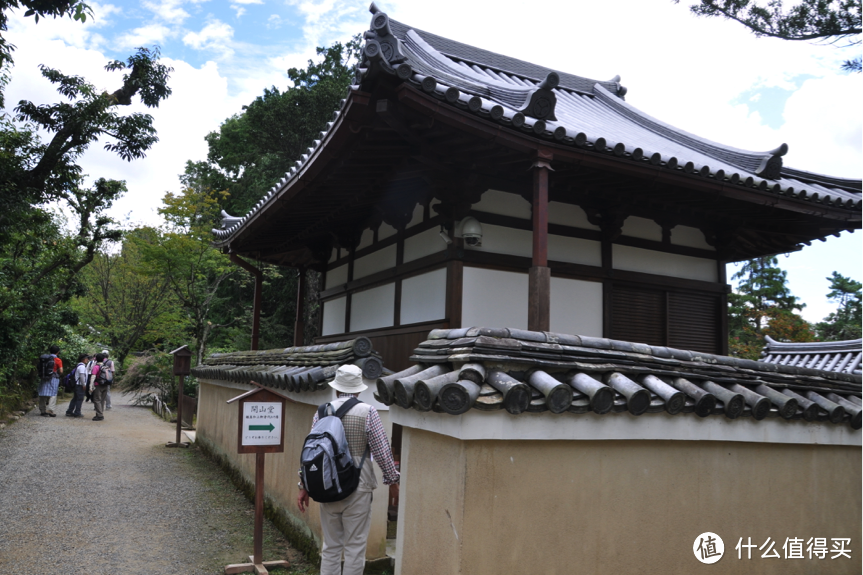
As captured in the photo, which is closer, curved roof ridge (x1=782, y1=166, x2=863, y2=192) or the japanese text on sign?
the japanese text on sign

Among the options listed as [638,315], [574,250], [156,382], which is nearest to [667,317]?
[638,315]

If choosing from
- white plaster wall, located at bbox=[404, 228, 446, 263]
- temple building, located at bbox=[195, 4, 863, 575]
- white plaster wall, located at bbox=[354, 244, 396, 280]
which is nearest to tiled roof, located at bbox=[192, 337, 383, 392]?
temple building, located at bbox=[195, 4, 863, 575]

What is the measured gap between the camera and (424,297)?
7590 millimetres

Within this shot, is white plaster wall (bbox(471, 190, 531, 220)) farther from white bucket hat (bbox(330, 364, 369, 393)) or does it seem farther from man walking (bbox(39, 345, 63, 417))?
man walking (bbox(39, 345, 63, 417))

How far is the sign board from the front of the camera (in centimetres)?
571

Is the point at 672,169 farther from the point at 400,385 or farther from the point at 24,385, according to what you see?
the point at 24,385

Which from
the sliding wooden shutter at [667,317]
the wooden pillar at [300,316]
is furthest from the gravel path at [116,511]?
the sliding wooden shutter at [667,317]

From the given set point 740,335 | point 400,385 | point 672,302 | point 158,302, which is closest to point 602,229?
point 672,302

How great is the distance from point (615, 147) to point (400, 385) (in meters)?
3.37

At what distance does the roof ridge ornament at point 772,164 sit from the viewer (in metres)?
6.89

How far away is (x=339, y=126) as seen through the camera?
18.7 feet

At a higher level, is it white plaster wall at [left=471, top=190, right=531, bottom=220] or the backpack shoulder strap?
white plaster wall at [left=471, top=190, right=531, bottom=220]

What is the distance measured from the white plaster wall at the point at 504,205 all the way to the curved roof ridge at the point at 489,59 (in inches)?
139

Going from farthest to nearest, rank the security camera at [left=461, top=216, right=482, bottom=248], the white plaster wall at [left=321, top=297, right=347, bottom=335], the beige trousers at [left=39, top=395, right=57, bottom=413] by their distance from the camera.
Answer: the beige trousers at [left=39, top=395, right=57, bottom=413], the white plaster wall at [left=321, top=297, right=347, bottom=335], the security camera at [left=461, top=216, right=482, bottom=248]
